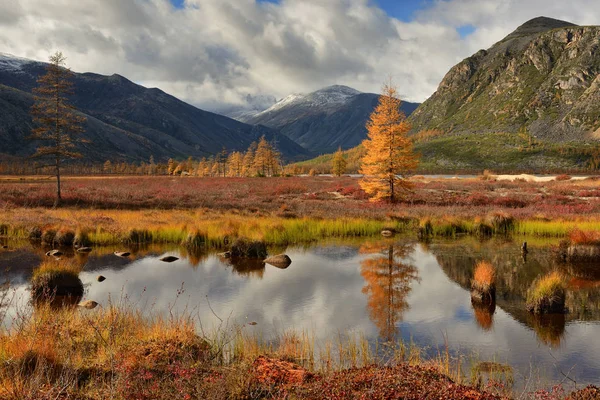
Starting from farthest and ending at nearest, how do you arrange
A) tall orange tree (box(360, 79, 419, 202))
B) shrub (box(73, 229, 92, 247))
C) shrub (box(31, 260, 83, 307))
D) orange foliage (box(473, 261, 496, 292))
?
1. tall orange tree (box(360, 79, 419, 202))
2. shrub (box(73, 229, 92, 247))
3. shrub (box(31, 260, 83, 307))
4. orange foliage (box(473, 261, 496, 292))

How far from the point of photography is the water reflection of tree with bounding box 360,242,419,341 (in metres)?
12.0

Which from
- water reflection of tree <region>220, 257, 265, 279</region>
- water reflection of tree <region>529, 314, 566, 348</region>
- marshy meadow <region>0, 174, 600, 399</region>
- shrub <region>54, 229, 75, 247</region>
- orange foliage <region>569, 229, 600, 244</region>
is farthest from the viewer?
shrub <region>54, 229, 75, 247</region>

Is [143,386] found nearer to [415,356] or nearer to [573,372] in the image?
[415,356]

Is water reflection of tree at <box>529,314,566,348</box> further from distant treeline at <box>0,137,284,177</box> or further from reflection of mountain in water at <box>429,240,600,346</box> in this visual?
distant treeline at <box>0,137,284,177</box>

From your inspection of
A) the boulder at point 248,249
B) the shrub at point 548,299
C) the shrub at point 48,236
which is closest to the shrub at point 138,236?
the shrub at point 48,236

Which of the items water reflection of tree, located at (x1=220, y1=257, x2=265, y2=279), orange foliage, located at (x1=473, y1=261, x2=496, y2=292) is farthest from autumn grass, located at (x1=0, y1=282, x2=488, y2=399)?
water reflection of tree, located at (x1=220, y1=257, x2=265, y2=279)

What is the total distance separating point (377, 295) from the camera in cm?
1436

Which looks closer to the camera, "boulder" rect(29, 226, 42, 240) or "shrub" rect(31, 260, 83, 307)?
"shrub" rect(31, 260, 83, 307)

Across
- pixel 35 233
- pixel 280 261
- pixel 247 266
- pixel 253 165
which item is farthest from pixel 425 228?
pixel 253 165

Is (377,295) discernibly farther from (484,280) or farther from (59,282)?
(59,282)

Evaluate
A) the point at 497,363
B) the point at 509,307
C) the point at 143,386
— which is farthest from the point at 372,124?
the point at 143,386

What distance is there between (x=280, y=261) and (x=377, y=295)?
6040mm

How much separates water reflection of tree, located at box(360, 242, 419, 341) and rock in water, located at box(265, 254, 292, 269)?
350cm

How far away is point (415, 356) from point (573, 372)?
325 centimetres
